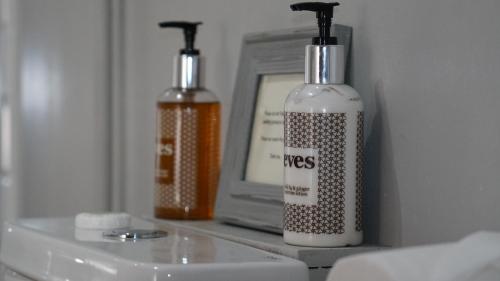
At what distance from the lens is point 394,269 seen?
389 mm

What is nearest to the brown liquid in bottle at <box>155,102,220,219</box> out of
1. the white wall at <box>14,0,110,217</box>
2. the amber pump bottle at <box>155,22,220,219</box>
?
the amber pump bottle at <box>155,22,220,219</box>

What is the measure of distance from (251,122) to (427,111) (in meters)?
0.19

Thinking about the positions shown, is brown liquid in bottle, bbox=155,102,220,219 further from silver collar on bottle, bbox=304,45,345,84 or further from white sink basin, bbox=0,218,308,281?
silver collar on bottle, bbox=304,45,345,84

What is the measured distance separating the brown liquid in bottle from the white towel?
36 cm

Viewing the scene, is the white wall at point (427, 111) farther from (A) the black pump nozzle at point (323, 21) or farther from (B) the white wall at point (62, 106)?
(B) the white wall at point (62, 106)

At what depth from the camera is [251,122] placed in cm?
72

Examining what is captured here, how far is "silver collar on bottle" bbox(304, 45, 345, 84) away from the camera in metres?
0.57

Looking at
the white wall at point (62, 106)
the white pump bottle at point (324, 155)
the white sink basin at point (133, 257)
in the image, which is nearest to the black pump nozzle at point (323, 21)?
the white pump bottle at point (324, 155)

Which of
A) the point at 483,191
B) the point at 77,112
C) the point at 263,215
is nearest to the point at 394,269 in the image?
the point at 483,191

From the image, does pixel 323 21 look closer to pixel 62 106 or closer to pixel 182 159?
pixel 182 159

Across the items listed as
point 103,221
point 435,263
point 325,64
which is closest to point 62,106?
point 103,221

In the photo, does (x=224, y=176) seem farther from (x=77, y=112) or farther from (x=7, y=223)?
(x=77, y=112)

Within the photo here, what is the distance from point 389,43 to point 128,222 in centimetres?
23

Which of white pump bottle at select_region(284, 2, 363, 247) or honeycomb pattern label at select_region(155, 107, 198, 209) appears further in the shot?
honeycomb pattern label at select_region(155, 107, 198, 209)
